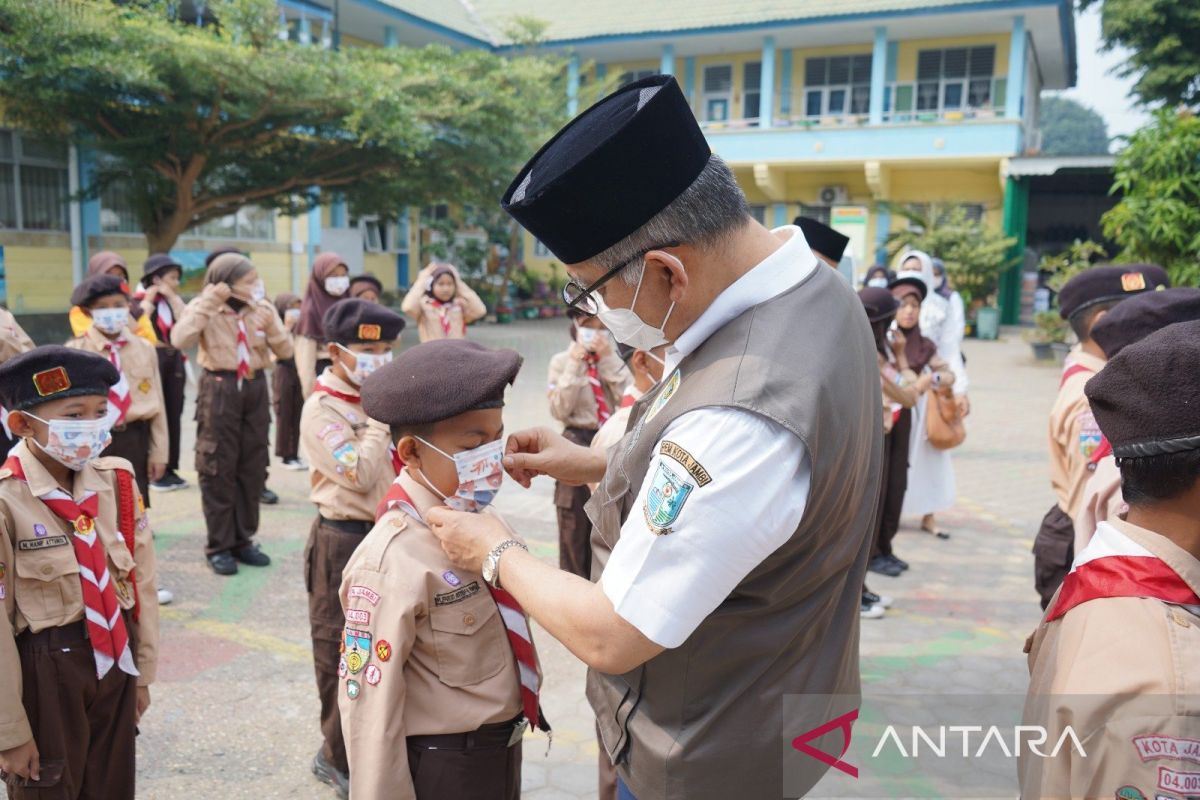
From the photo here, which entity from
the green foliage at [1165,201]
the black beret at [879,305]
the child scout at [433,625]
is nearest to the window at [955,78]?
the green foliage at [1165,201]

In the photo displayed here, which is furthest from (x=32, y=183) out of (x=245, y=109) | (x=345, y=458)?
(x=345, y=458)

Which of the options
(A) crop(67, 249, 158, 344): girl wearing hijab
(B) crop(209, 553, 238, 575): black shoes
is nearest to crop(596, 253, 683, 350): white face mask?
(B) crop(209, 553, 238, 575): black shoes

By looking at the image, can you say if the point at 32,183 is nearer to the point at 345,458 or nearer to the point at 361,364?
the point at 361,364

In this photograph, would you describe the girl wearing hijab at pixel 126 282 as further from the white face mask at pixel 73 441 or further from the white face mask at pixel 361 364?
the white face mask at pixel 73 441

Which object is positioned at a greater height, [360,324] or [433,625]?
[360,324]

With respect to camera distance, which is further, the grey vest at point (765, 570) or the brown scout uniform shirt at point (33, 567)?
the brown scout uniform shirt at point (33, 567)

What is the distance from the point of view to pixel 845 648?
1757 mm

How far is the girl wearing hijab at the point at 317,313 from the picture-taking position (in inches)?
289

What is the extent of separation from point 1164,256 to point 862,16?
508 inches

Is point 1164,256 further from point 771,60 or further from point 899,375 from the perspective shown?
point 771,60

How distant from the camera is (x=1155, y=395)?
1448mm

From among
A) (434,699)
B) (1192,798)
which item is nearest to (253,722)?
(434,699)

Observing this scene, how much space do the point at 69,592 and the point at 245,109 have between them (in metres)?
11.5

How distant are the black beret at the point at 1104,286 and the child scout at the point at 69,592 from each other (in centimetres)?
349
